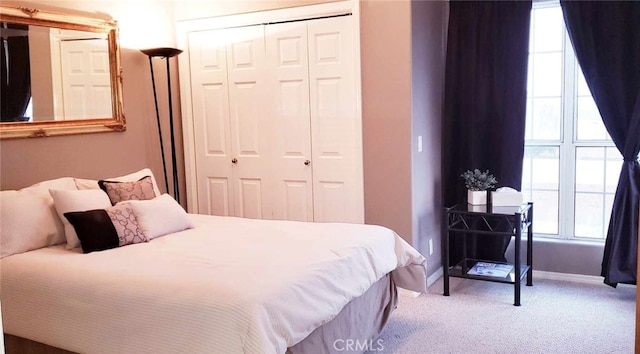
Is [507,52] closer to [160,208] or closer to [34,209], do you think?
[160,208]

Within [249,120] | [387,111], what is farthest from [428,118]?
[249,120]

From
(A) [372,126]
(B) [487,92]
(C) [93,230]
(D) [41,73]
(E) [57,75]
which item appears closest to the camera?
(C) [93,230]

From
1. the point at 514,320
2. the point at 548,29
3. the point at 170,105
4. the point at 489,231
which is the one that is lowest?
the point at 514,320

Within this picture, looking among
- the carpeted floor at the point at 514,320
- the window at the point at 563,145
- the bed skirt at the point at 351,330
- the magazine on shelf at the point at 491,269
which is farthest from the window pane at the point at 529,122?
the bed skirt at the point at 351,330

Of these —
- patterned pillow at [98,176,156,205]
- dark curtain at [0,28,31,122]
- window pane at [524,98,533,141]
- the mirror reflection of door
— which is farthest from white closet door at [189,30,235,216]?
window pane at [524,98,533,141]

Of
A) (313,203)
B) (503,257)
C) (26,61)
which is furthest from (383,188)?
(26,61)

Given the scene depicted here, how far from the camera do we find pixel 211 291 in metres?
2.42

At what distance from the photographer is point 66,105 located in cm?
400

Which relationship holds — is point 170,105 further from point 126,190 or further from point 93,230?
point 93,230

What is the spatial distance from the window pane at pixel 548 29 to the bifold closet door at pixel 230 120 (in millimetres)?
2144

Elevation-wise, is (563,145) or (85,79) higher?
(85,79)

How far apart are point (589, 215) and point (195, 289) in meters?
3.33

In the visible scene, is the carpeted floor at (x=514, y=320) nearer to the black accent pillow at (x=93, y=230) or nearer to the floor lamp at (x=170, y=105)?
the black accent pillow at (x=93, y=230)

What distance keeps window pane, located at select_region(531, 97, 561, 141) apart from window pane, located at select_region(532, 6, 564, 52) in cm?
41
